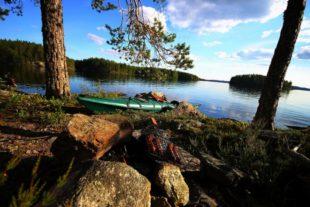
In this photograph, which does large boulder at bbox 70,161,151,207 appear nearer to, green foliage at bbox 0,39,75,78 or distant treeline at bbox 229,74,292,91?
distant treeline at bbox 229,74,292,91

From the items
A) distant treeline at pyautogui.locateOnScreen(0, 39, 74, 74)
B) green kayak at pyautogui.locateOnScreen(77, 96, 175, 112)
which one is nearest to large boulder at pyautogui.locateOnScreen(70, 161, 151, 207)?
green kayak at pyautogui.locateOnScreen(77, 96, 175, 112)

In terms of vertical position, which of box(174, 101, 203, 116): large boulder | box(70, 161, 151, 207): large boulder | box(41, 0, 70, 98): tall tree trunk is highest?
box(41, 0, 70, 98): tall tree trunk

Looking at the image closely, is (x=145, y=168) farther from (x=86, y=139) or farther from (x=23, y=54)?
(x=23, y=54)

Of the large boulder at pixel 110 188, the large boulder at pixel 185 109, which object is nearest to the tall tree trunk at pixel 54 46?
the large boulder at pixel 185 109

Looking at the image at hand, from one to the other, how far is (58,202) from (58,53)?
28.6ft

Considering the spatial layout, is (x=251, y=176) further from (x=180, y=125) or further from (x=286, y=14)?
(x=286, y=14)

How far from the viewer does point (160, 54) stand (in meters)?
12.6

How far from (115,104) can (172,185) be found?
8132 mm

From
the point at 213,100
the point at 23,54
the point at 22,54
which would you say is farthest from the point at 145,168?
the point at 22,54

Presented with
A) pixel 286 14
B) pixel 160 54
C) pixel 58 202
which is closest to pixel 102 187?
pixel 58 202

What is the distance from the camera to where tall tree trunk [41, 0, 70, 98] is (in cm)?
1042

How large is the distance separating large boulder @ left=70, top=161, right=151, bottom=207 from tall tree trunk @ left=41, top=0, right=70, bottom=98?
7997 mm

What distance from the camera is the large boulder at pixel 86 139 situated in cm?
482

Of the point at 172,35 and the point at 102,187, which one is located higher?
the point at 172,35
